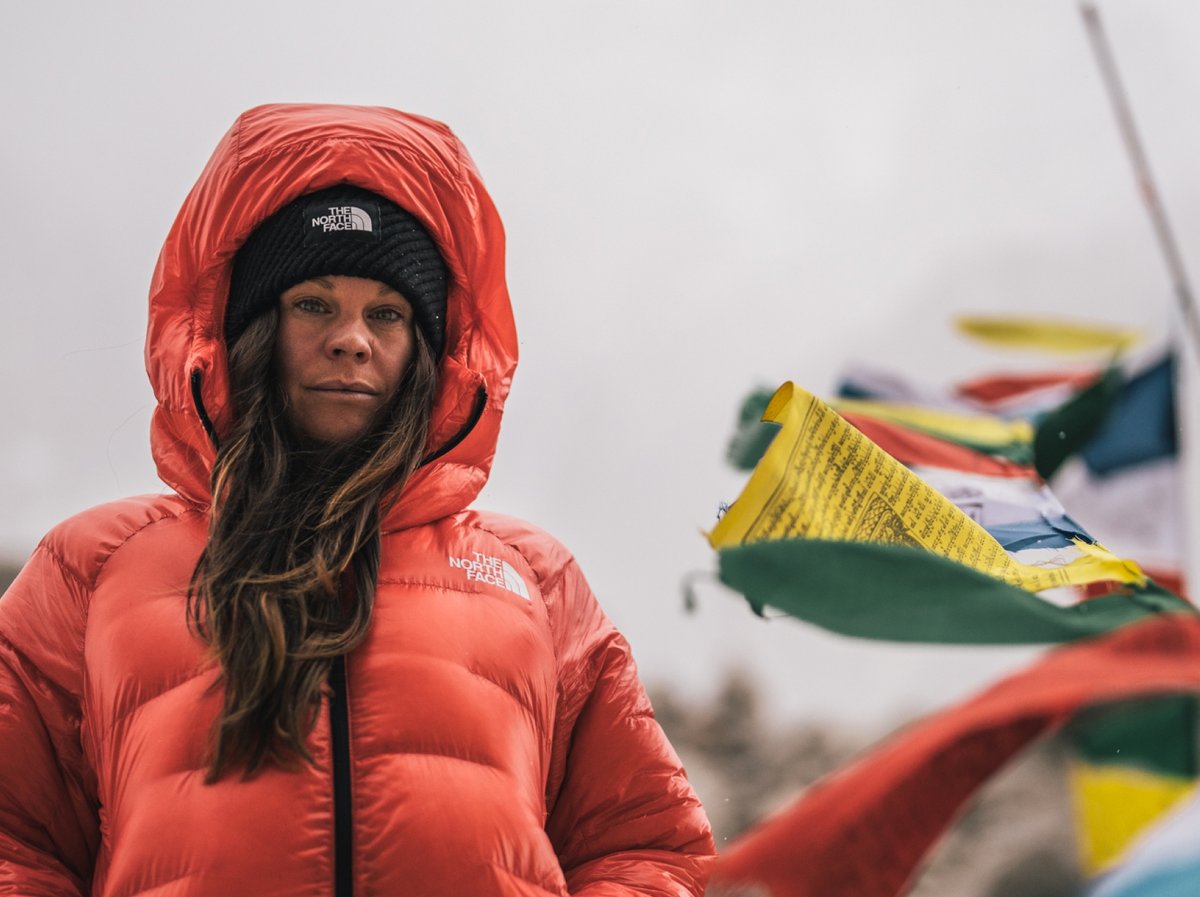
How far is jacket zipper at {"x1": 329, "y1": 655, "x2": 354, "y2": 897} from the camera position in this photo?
87cm

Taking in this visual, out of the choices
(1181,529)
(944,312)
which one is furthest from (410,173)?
(944,312)

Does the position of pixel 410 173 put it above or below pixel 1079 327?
above

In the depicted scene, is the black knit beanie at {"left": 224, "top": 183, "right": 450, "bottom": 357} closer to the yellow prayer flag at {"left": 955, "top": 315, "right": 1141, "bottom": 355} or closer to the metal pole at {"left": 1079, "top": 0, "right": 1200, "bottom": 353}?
the metal pole at {"left": 1079, "top": 0, "right": 1200, "bottom": 353}

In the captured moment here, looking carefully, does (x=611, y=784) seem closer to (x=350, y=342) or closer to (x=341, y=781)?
(x=341, y=781)

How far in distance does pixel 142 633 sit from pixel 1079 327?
6.40 ft

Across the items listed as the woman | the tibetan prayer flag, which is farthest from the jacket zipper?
the tibetan prayer flag

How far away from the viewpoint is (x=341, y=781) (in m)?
0.89

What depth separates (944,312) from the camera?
5.94 metres

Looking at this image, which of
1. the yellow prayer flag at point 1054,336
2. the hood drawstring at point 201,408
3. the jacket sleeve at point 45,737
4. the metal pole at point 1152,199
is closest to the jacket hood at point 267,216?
the hood drawstring at point 201,408

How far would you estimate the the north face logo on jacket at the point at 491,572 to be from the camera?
1.06 m

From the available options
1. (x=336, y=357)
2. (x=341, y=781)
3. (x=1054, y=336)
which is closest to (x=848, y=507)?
(x=341, y=781)

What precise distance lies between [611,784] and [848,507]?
46cm

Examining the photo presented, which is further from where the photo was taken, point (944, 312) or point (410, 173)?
point (944, 312)

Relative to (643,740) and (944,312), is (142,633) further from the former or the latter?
(944,312)
